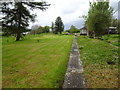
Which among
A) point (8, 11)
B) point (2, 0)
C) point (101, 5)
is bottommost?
point (8, 11)

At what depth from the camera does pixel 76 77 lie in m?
4.12

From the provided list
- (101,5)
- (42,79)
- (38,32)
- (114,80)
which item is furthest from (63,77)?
(38,32)

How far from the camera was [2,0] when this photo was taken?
6.29m

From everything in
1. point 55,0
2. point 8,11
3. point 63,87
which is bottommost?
point 63,87

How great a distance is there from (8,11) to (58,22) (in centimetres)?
5740

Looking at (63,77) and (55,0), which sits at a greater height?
(55,0)

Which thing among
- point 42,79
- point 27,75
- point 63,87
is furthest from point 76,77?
point 27,75

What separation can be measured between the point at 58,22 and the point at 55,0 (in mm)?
49816

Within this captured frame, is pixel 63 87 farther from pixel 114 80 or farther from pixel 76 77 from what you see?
pixel 114 80

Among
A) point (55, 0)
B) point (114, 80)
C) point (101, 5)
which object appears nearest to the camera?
point (114, 80)

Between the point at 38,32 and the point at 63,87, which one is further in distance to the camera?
the point at 38,32

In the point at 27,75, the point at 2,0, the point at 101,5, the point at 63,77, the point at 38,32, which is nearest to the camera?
the point at 63,77

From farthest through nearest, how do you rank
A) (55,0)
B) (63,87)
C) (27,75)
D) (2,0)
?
(55,0) < (2,0) < (27,75) < (63,87)

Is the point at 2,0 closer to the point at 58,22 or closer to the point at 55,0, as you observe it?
the point at 55,0
